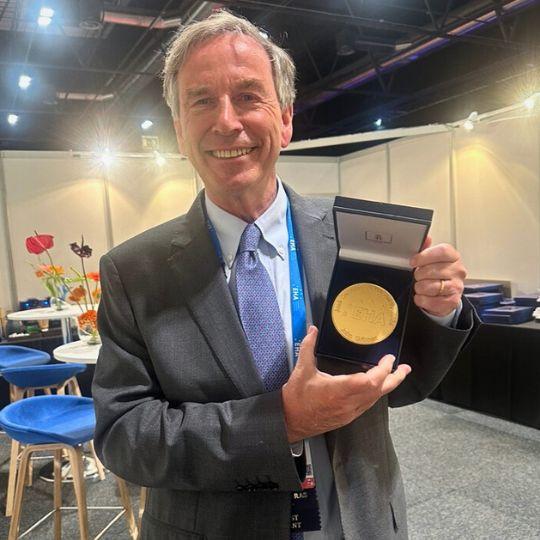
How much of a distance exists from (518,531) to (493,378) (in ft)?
5.45

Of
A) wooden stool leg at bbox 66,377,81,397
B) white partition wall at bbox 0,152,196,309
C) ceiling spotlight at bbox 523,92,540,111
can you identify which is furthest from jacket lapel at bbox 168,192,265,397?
white partition wall at bbox 0,152,196,309

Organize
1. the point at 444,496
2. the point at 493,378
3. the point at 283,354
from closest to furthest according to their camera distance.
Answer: the point at 283,354 < the point at 444,496 < the point at 493,378

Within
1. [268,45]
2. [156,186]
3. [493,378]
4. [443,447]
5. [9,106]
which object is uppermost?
[9,106]

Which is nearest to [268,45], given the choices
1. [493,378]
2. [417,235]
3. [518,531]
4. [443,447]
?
[417,235]

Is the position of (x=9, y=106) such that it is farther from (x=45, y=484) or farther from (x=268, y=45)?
(x=268, y=45)

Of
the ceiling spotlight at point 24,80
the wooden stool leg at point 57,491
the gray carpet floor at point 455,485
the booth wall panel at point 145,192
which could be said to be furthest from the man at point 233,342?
the ceiling spotlight at point 24,80

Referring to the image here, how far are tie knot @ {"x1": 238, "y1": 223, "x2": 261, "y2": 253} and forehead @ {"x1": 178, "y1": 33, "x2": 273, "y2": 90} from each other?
263mm

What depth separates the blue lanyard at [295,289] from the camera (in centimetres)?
89

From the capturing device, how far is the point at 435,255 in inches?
29.0

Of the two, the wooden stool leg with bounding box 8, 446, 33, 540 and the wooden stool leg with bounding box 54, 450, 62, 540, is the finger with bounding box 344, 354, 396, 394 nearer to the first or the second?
the wooden stool leg with bounding box 8, 446, 33, 540

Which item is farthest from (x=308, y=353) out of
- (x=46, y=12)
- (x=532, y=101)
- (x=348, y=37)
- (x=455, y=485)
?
(x=348, y=37)

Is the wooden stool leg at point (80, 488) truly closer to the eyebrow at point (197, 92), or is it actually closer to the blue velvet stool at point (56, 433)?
the blue velvet stool at point (56, 433)

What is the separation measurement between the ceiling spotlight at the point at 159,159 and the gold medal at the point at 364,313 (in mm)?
6530

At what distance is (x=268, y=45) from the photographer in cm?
92
